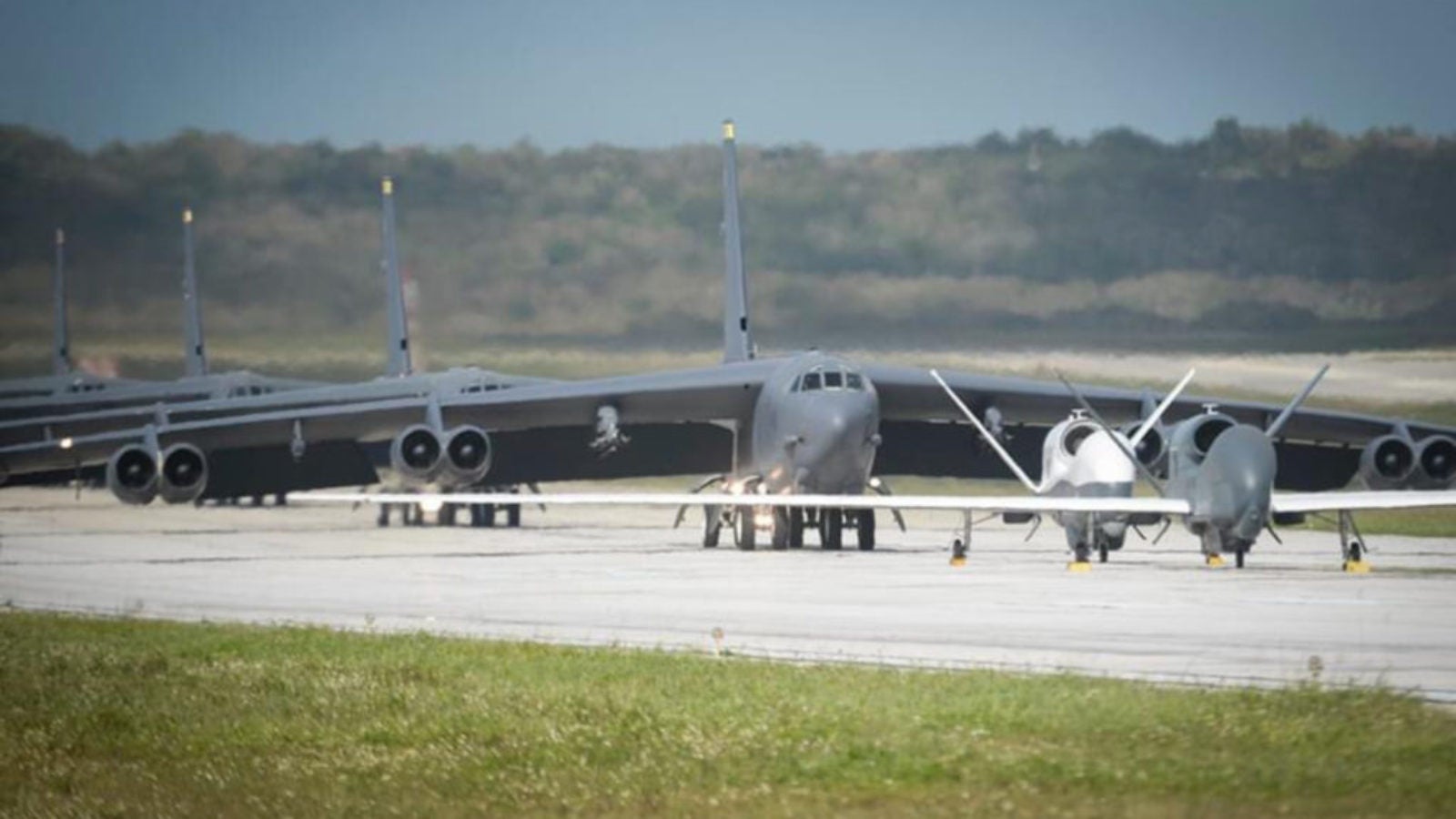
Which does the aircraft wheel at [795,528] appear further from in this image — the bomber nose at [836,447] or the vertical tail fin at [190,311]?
the vertical tail fin at [190,311]

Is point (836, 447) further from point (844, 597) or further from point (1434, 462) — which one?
point (844, 597)

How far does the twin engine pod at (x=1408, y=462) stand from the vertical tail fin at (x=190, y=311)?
1214 inches

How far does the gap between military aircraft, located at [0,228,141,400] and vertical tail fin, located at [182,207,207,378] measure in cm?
278

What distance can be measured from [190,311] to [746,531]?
33148mm

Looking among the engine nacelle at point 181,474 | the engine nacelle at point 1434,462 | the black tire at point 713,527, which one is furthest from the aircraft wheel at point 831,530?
the engine nacelle at point 181,474

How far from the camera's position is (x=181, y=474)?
44.7 m

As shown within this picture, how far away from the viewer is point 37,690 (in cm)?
1784

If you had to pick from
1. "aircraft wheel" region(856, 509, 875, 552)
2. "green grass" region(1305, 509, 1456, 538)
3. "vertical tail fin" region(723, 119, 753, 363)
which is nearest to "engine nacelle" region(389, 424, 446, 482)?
"vertical tail fin" region(723, 119, 753, 363)

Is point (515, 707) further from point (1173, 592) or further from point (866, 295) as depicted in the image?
point (866, 295)

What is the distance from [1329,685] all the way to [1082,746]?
275 cm

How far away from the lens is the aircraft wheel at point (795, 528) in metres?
41.1

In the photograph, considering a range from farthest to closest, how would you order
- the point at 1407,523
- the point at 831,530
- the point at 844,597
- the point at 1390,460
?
the point at 1407,523, the point at 1390,460, the point at 831,530, the point at 844,597

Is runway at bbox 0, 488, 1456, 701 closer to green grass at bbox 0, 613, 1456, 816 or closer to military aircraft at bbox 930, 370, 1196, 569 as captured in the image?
military aircraft at bbox 930, 370, 1196, 569

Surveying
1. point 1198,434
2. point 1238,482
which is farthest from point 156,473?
point 1238,482
